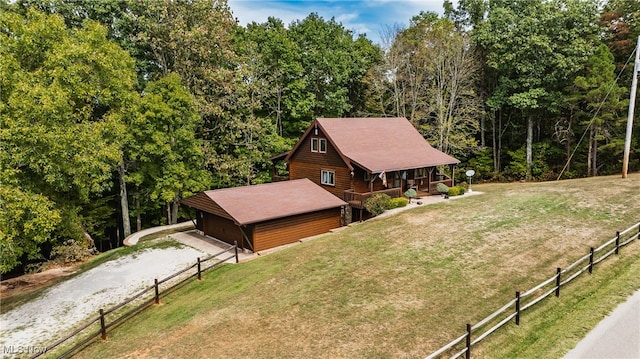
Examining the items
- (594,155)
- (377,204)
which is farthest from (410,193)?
(594,155)

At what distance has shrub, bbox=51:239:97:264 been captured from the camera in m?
21.1

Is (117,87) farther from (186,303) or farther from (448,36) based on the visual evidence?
(448,36)

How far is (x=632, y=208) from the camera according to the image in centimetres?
1972

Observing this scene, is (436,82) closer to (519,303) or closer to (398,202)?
(398,202)

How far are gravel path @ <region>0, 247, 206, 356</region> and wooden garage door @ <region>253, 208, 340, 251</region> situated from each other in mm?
3155

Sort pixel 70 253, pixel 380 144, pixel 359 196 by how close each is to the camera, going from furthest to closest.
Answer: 1. pixel 380 144
2. pixel 359 196
3. pixel 70 253

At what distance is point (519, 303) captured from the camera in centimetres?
1066

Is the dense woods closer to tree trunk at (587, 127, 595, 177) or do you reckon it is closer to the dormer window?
tree trunk at (587, 127, 595, 177)

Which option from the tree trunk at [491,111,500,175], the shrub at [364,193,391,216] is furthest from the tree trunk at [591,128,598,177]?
the shrub at [364,193,391,216]

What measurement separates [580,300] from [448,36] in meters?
31.3

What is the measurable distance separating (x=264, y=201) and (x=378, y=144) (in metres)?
10.5

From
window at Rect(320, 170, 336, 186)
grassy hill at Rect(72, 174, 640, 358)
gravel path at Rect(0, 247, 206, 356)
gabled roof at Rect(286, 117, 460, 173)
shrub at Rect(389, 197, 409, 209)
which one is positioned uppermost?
gabled roof at Rect(286, 117, 460, 173)

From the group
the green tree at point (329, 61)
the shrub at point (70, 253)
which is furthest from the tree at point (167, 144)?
the green tree at point (329, 61)

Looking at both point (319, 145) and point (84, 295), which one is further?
point (319, 145)
